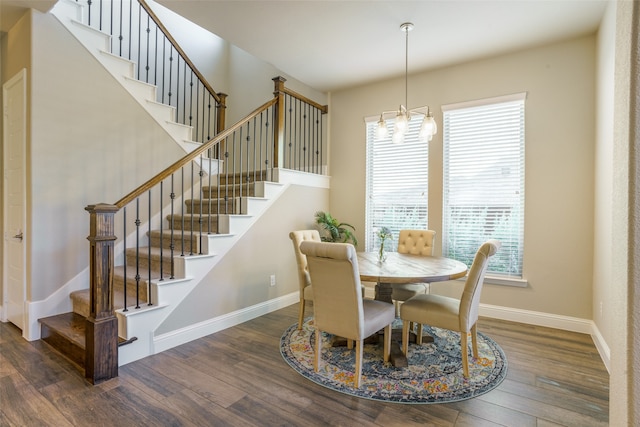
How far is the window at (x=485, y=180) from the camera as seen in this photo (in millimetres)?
3564

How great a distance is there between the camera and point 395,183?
14.3 feet

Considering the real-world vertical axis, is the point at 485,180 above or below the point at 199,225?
above

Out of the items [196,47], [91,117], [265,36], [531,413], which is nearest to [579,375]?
[531,413]

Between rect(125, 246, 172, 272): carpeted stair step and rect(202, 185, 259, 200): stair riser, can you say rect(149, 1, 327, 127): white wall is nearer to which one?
rect(202, 185, 259, 200): stair riser

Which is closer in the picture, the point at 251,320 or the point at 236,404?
the point at 236,404

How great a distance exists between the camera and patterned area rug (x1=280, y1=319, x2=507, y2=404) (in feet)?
6.96

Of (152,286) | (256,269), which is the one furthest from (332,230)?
(152,286)

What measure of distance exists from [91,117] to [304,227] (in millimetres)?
2595

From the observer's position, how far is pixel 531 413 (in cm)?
192

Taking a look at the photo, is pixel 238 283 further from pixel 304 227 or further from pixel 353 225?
pixel 353 225

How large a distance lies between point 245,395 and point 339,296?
2.87ft

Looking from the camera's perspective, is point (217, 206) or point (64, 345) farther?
point (217, 206)

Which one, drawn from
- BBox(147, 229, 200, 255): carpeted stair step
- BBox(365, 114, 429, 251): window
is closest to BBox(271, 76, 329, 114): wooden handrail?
BBox(365, 114, 429, 251): window

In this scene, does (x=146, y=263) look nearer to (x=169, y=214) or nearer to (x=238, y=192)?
(x=169, y=214)
